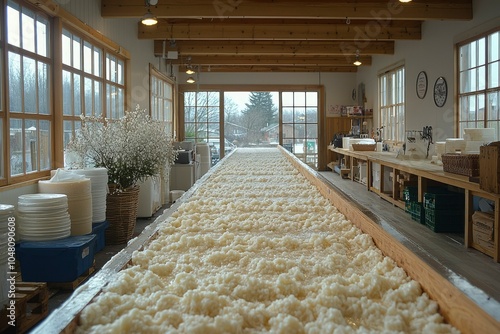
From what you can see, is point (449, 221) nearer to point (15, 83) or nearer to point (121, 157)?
point (121, 157)

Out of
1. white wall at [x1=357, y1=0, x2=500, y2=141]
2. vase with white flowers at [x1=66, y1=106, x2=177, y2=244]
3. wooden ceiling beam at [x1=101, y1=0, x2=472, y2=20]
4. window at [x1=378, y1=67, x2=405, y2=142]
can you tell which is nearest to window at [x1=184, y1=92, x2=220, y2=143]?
window at [x1=378, y1=67, x2=405, y2=142]

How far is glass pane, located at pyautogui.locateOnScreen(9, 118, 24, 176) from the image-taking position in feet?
13.9

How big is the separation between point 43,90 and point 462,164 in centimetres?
424

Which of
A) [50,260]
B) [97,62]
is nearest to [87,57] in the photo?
[97,62]

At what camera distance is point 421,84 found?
29.5 ft

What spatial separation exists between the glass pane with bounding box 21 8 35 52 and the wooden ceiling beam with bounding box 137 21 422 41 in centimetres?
A: 414

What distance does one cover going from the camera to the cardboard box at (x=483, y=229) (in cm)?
459

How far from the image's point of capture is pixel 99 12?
21.5 feet

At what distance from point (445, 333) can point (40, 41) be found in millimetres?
4776

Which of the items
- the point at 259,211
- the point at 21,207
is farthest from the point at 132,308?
the point at 21,207

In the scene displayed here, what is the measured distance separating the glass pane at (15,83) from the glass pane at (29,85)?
0.11 meters

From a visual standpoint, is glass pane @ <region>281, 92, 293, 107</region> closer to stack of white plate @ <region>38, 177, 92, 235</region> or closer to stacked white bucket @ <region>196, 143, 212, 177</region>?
stacked white bucket @ <region>196, 143, 212, 177</region>

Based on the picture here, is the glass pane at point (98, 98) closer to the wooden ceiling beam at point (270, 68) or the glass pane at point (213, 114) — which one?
the wooden ceiling beam at point (270, 68)

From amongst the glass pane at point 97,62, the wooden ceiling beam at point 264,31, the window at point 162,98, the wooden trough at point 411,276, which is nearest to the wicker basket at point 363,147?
the wooden ceiling beam at point 264,31
